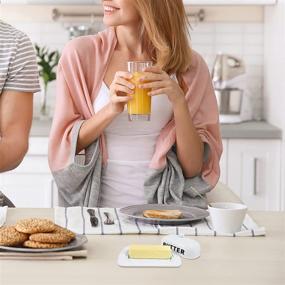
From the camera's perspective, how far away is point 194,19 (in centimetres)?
444

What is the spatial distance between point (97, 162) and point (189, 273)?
0.91 m

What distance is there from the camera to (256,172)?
4.05m

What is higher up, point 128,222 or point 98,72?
point 98,72

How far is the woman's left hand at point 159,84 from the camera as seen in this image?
7.41 ft

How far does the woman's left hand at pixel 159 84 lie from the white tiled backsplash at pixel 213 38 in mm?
2125

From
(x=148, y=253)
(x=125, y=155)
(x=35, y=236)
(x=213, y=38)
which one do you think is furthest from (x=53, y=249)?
(x=213, y=38)

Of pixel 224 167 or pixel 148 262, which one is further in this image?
pixel 224 167

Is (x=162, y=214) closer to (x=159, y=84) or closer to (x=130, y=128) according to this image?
(x=159, y=84)

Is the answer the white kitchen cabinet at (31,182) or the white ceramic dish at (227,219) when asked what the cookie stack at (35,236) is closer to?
the white ceramic dish at (227,219)

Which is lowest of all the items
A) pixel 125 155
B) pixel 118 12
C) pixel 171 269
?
pixel 171 269

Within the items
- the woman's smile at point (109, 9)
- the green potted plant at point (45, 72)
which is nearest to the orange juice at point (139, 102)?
the woman's smile at point (109, 9)

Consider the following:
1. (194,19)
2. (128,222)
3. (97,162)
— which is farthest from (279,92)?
(128,222)

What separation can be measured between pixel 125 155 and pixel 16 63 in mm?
434

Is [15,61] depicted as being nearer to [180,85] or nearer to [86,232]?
[180,85]
